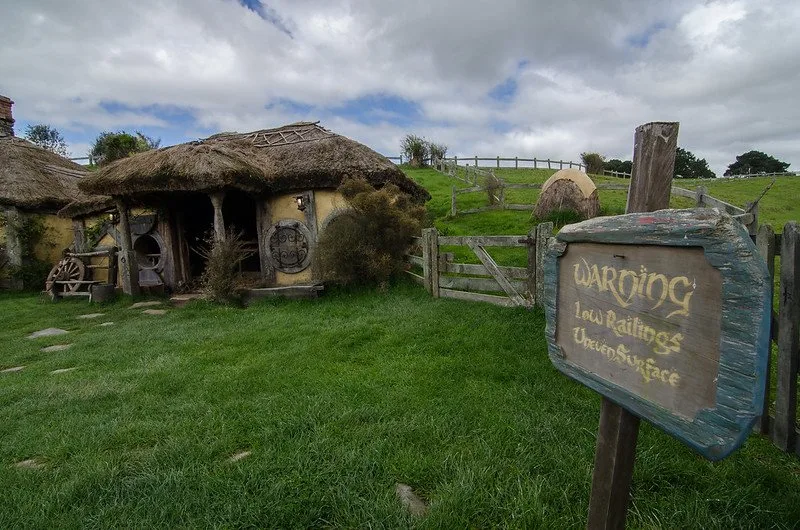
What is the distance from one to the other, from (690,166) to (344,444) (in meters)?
54.7

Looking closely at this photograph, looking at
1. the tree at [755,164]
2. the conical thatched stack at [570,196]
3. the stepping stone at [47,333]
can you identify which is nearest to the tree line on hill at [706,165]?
the tree at [755,164]

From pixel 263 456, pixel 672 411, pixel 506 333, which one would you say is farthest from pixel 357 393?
pixel 672 411

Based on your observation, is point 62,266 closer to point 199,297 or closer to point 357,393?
point 199,297

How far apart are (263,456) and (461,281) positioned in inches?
180

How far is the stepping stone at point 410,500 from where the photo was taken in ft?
7.13

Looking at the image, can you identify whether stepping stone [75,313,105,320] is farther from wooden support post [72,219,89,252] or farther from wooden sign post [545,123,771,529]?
wooden sign post [545,123,771,529]

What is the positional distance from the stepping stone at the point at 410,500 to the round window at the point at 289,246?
775 cm

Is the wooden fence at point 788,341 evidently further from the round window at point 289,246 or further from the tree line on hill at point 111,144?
the tree line on hill at point 111,144

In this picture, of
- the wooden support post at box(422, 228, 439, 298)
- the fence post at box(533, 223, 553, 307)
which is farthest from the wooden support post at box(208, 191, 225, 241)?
the fence post at box(533, 223, 553, 307)

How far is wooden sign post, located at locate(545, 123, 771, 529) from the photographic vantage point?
3.25 ft

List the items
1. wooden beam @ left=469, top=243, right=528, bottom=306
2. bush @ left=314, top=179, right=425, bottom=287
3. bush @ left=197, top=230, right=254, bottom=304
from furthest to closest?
bush @ left=197, top=230, right=254, bottom=304 < bush @ left=314, top=179, right=425, bottom=287 < wooden beam @ left=469, top=243, right=528, bottom=306

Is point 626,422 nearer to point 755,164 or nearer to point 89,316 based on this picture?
point 89,316

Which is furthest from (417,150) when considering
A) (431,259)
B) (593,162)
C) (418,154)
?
(431,259)

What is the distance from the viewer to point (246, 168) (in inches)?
345
